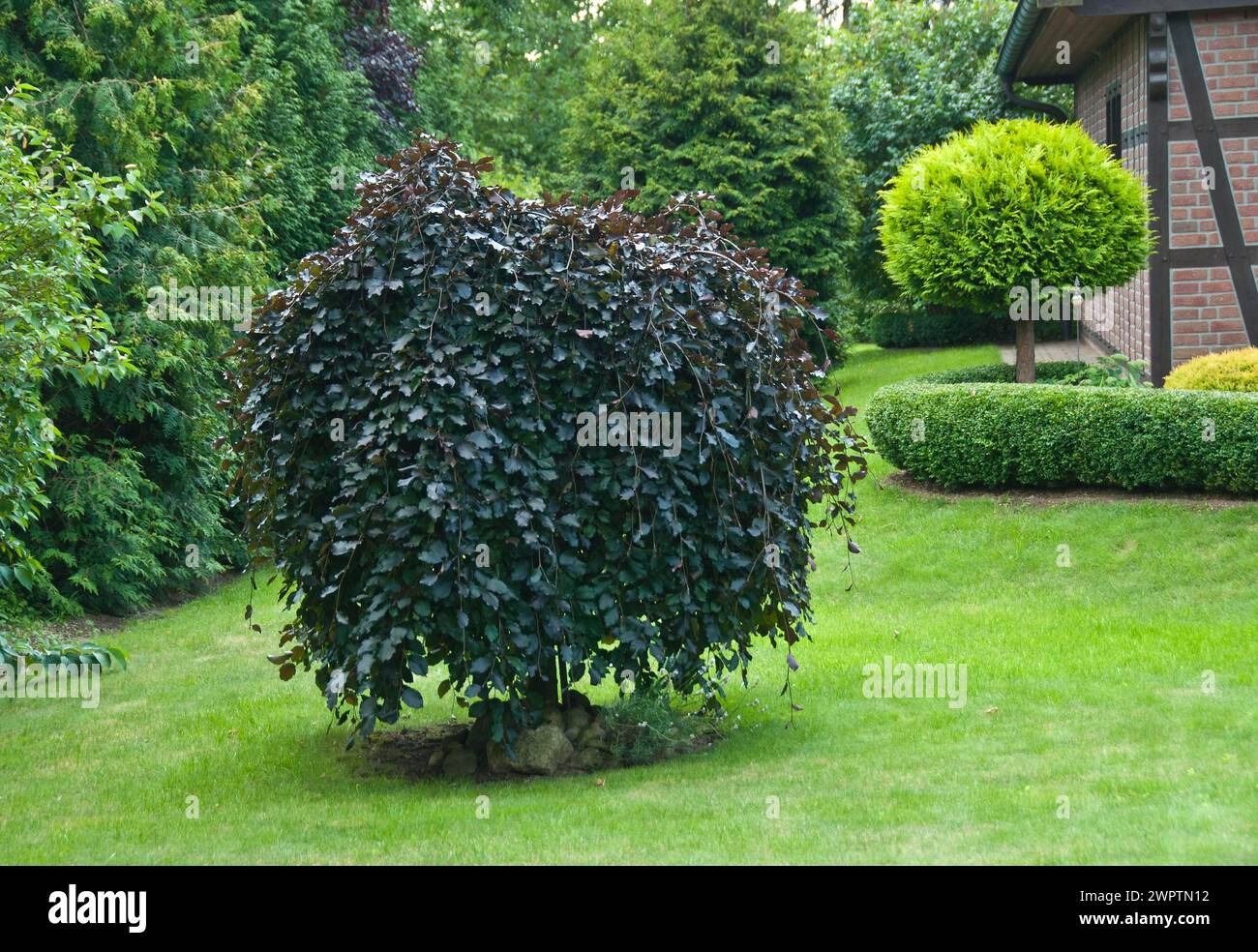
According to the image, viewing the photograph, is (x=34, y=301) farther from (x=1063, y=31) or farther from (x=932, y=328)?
(x=932, y=328)

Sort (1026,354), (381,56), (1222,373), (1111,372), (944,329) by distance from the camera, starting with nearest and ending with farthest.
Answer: (1222,373) < (1111,372) < (1026,354) < (381,56) < (944,329)

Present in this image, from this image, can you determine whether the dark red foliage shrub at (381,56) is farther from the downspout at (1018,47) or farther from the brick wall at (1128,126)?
the brick wall at (1128,126)

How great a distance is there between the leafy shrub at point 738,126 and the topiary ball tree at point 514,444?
43.8 ft

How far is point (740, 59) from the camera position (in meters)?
19.4

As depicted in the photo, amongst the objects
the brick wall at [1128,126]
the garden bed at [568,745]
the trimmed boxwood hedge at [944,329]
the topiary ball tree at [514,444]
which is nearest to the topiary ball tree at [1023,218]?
the brick wall at [1128,126]

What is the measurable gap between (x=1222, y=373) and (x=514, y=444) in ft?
23.9

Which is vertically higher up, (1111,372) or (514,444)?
(1111,372)

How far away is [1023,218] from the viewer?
36.3ft

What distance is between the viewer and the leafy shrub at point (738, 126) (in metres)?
19.3

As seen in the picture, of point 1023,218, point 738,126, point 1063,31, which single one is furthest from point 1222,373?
point 738,126

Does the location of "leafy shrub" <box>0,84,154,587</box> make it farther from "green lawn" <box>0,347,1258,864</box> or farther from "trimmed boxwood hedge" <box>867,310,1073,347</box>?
"trimmed boxwood hedge" <box>867,310,1073,347</box>
